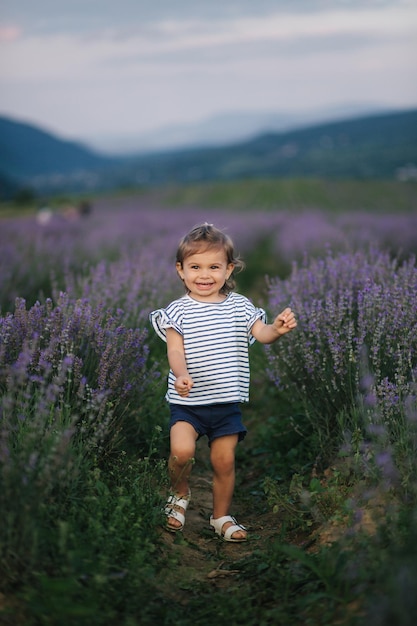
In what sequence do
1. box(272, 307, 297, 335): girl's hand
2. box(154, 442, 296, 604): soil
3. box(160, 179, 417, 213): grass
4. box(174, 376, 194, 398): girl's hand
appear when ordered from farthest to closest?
1. box(160, 179, 417, 213): grass
2. box(272, 307, 297, 335): girl's hand
3. box(174, 376, 194, 398): girl's hand
4. box(154, 442, 296, 604): soil

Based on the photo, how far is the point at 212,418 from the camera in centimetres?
323

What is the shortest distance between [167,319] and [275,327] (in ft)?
1.69

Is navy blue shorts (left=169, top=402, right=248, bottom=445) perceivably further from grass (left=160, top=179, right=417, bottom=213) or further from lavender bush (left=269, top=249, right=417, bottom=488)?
grass (left=160, top=179, right=417, bottom=213)

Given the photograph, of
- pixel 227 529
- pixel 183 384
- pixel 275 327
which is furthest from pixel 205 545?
pixel 275 327

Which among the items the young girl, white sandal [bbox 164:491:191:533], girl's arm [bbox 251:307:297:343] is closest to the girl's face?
the young girl

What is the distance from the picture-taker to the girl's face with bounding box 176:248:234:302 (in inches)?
129

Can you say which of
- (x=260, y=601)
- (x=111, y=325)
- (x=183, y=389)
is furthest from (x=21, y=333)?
(x=260, y=601)

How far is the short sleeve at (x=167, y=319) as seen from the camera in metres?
3.26

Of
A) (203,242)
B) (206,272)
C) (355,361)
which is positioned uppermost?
(203,242)

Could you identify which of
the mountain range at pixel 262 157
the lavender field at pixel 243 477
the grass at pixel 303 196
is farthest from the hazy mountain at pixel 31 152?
the lavender field at pixel 243 477

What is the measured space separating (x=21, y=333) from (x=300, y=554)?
1.64 meters

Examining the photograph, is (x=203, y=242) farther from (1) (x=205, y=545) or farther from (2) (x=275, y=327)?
(1) (x=205, y=545)

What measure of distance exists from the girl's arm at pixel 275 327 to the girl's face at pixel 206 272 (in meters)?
0.25

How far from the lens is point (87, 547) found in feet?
8.16
